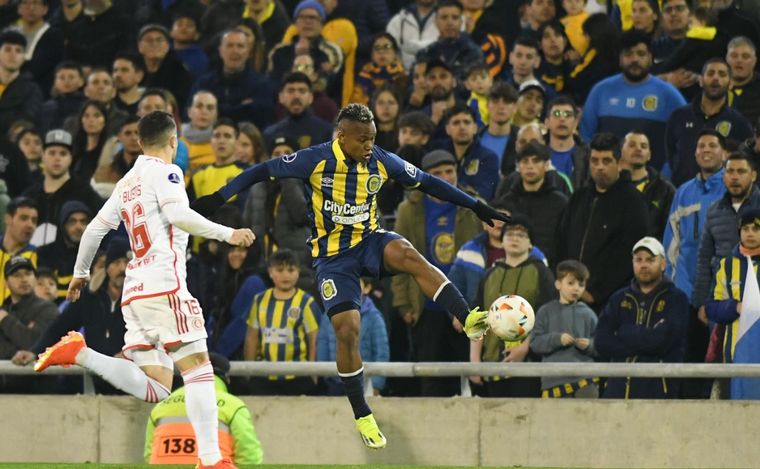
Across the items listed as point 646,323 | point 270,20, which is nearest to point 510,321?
point 646,323

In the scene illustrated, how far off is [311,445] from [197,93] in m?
4.83

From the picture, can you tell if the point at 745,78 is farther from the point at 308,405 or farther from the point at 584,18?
the point at 308,405

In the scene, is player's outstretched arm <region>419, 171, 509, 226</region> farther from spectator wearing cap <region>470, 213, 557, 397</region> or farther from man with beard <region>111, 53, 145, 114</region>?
man with beard <region>111, 53, 145, 114</region>

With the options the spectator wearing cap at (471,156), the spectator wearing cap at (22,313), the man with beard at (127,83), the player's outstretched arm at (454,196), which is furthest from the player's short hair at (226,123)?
the player's outstretched arm at (454,196)

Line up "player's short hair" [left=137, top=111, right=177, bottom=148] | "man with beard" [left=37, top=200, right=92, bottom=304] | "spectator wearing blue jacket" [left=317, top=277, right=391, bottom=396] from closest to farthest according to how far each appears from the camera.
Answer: "player's short hair" [left=137, top=111, right=177, bottom=148]
"spectator wearing blue jacket" [left=317, top=277, right=391, bottom=396]
"man with beard" [left=37, top=200, right=92, bottom=304]

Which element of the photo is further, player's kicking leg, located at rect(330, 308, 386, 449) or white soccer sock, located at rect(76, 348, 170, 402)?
player's kicking leg, located at rect(330, 308, 386, 449)

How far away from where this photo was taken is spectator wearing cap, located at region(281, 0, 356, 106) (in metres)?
16.4

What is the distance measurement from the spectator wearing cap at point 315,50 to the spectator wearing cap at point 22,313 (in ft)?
14.1

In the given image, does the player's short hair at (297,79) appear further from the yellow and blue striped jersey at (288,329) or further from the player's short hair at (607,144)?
the player's short hair at (607,144)

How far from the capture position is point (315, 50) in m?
16.4

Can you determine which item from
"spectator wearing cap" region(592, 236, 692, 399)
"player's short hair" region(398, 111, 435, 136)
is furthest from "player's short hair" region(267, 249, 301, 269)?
"spectator wearing cap" region(592, 236, 692, 399)

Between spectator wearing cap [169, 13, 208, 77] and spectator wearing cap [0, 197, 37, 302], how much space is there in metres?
3.90

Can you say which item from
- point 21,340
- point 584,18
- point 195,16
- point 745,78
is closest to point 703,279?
point 745,78

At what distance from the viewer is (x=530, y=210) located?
42.3ft
